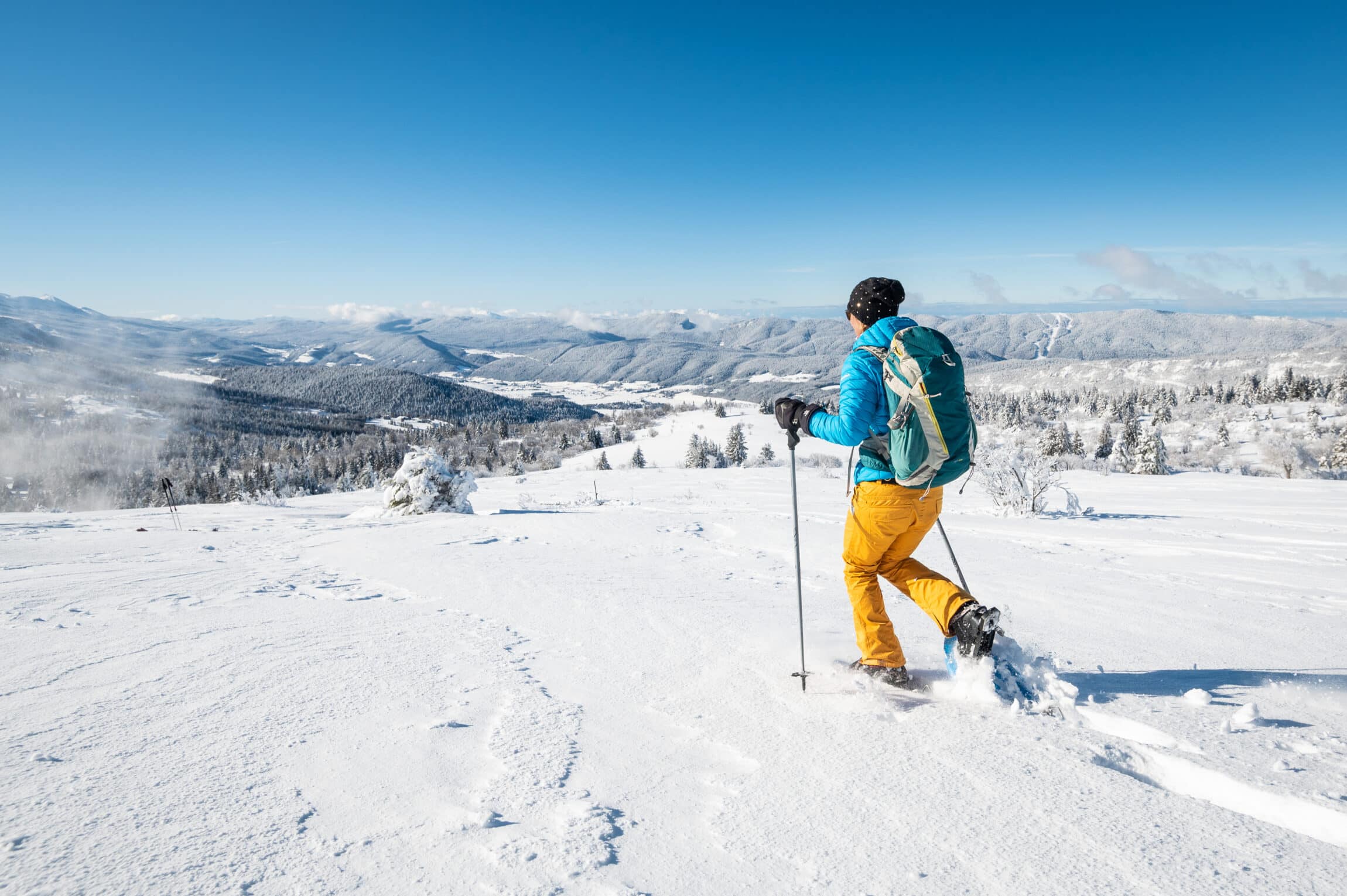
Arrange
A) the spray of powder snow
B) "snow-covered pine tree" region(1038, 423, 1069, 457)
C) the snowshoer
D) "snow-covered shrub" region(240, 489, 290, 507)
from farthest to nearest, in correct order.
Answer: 1. "snow-covered pine tree" region(1038, 423, 1069, 457)
2. "snow-covered shrub" region(240, 489, 290, 507)
3. the snowshoer
4. the spray of powder snow

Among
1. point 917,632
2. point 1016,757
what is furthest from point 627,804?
point 917,632

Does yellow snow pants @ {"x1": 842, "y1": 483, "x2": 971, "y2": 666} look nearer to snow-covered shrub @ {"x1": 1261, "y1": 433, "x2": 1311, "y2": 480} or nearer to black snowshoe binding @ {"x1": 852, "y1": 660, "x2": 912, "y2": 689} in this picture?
black snowshoe binding @ {"x1": 852, "y1": 660, "x2": 912, "y2": 689}

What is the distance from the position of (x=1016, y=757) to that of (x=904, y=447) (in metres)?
1.33

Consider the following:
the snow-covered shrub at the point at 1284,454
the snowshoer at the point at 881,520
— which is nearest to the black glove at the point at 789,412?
the snowshoer at the point at 881,520

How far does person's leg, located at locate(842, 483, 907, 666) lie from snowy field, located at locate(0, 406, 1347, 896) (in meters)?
0.23

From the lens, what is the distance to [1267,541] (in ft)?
27.7

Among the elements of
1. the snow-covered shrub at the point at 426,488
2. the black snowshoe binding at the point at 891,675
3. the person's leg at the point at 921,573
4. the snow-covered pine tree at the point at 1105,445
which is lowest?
the snow-covered pine tree at the point at 1105,445

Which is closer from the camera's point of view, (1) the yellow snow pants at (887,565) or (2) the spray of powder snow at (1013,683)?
(2) the spray of powder snow at (1013,683)

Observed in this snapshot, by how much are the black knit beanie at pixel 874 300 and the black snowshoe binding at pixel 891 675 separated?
1.80 metres

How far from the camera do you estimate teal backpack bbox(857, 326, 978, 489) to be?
283 cm

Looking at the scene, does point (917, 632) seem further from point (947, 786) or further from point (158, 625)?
point (158, 625)

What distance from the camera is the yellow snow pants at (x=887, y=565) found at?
9.74 feet

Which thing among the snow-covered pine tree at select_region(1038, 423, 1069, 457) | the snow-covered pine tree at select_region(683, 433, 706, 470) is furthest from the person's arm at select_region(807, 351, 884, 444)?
the snow-covered pine tree at select_region(683, 433, 706, 470)

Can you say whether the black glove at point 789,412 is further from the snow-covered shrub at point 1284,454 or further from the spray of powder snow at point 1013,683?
the snow-covered shrub at point 1284,454
